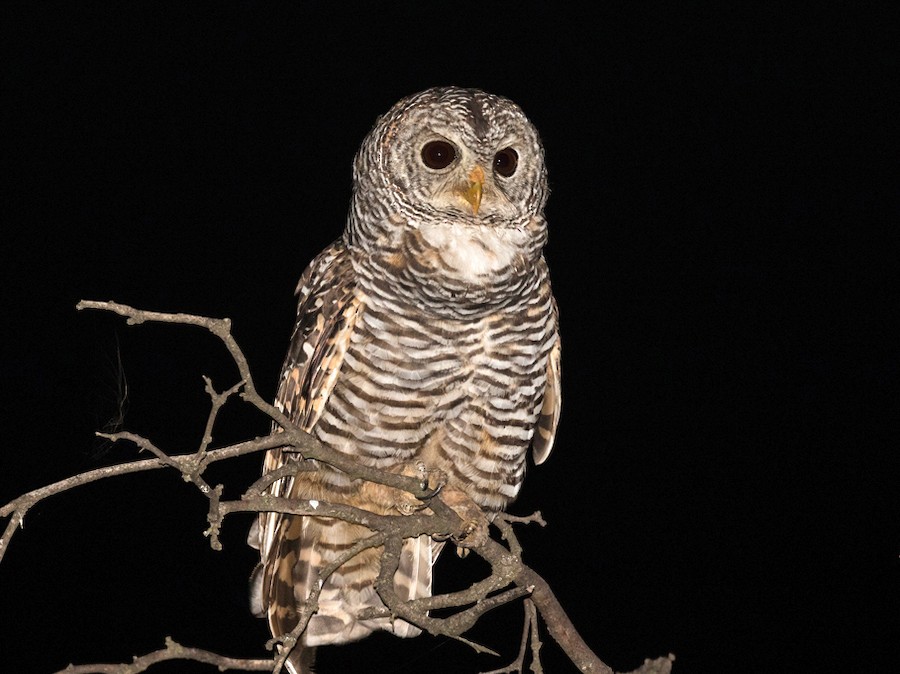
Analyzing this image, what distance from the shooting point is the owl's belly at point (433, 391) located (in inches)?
74.6

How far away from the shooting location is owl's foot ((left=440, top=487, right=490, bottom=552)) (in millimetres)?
1883

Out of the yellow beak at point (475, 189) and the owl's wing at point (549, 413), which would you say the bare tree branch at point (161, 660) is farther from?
the owl's wing at point (549, 413)

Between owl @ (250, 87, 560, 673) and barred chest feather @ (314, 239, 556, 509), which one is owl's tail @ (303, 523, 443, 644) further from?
barred chest feather @ (314, 239, 556, 509)

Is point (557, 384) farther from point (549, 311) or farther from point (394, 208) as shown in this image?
point (394, 208)

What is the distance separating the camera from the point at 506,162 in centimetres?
192

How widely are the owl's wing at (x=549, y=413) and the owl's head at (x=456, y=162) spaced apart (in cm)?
38

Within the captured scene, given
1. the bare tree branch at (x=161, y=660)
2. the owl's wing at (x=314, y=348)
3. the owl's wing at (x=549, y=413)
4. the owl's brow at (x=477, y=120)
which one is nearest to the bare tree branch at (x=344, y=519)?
the bare tree branch at (x=161, y=660)

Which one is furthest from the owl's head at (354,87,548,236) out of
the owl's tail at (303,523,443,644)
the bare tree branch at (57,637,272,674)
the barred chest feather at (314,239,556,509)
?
the bare tree branch at (57,637,272,674)

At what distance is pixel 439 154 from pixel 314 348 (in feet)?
1.42

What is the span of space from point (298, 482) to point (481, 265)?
22.5 inches

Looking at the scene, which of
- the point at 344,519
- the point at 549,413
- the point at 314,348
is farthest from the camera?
the point at 549,413

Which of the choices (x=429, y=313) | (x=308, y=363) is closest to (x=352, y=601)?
(x=308, y=363)

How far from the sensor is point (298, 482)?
2051 millimetres

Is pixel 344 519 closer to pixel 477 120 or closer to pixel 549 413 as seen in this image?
pixel 477 120
